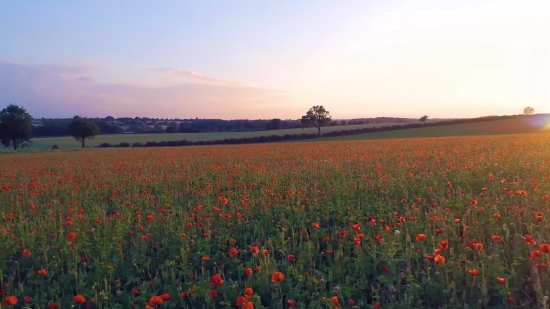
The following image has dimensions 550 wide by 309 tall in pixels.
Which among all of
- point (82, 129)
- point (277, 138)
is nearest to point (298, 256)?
point (277, 138)

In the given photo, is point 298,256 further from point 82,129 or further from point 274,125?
point 274,125

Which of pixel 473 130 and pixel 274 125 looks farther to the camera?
pixel 274 125

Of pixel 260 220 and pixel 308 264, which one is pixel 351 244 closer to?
pixel 308 264

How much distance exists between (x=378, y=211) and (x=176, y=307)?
3.75 meters

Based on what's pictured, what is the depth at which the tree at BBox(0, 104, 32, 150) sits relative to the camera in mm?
58812

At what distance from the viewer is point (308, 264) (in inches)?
184

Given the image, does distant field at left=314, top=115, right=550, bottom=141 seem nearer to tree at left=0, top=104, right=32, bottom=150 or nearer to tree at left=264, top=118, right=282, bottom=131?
tree at left=264, top=118, right=282, bottom=131

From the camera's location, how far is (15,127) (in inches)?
2313

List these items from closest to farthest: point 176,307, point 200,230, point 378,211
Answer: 1. point 176,307
2. point 200,230
3. point 378,211

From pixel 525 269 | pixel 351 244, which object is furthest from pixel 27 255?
pixel 525 269

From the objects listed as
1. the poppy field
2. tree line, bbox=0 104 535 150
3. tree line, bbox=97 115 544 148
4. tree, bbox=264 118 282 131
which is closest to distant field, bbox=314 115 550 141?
tree line, bbox=97 115 544 148

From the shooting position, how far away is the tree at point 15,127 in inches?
2315

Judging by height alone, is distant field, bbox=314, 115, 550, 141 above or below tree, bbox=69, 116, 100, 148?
below

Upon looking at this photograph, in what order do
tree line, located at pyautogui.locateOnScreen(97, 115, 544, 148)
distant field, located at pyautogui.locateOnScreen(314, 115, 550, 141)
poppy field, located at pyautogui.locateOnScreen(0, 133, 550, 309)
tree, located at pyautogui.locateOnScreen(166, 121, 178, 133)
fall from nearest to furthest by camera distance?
poppy field, located at pyautogui.locateOnScreen(0, 133, 550, 309), distant field, located at pyautogui.locateOnScreen(314, 115, 550, 141), tree line, located at pyautogui.locateOnScreen(97, 115, 544, 148), tree, located at pyautogui.locateOnScreen(166, 121, 178, 133)
